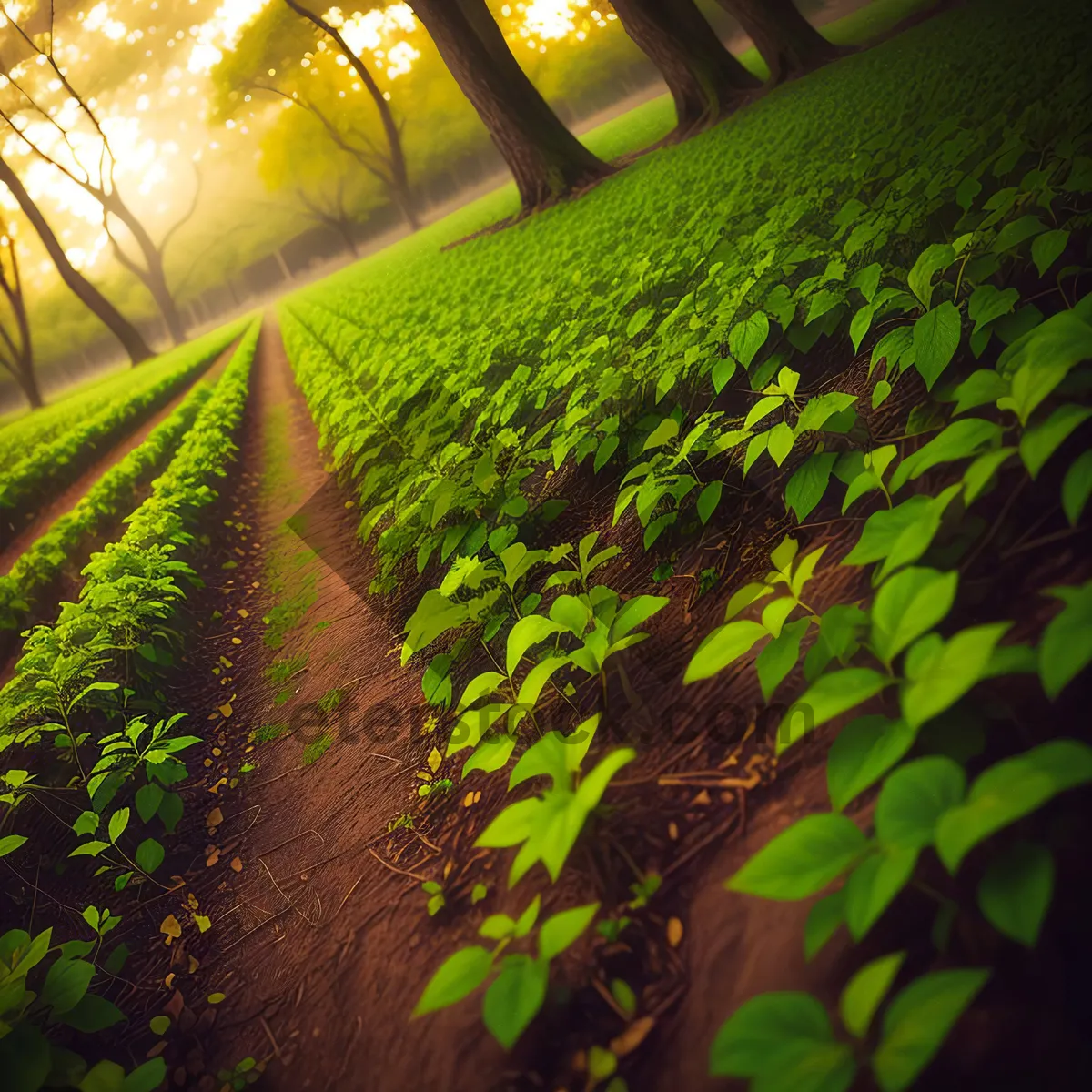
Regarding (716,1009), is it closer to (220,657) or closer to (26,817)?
(26,817)

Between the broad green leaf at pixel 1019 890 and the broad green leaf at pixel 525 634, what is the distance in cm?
91

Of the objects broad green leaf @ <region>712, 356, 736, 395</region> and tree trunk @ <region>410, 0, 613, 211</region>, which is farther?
tree trunk @ <region>410, 0, 613, 211</region>

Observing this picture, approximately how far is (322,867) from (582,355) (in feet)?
7.71

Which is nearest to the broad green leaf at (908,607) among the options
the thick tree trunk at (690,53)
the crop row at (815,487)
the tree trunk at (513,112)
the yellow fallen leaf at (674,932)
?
the crop row at (815,487)

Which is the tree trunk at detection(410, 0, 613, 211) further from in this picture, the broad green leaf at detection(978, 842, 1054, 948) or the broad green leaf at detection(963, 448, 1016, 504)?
the broad green leaf at detection(978, 842, 1054, 948)

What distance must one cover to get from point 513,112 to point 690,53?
288 cm

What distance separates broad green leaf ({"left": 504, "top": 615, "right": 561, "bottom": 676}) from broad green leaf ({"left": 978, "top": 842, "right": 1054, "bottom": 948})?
912 mm

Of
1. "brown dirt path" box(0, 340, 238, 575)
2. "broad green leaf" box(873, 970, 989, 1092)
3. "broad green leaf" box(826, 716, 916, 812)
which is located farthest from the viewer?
"brown dirt path" box(0, 340, 238, 575)

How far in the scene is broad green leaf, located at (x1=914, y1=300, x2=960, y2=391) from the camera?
5.16ft

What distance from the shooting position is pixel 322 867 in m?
2.01

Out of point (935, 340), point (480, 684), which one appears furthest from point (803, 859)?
point (935, 340)

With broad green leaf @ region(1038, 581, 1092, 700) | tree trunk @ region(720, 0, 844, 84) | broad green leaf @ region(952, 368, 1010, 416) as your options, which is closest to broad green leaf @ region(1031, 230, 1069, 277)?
broad green leaf @ region(952, 368, 1010, 416)

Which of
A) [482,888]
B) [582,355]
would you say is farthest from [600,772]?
[582,355]

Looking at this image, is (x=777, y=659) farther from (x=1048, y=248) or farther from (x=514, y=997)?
(x=1048, y=248)
